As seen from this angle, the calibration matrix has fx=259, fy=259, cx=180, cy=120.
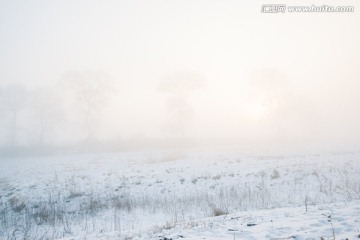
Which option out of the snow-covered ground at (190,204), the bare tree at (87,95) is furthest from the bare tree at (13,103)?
the snow-covered ground at (190,204)

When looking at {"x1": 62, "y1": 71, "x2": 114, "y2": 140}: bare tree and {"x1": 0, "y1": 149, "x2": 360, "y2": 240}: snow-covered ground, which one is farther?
{"x1": 62, "y1": 71, "x2": 114, "y2": 140}: bare tree

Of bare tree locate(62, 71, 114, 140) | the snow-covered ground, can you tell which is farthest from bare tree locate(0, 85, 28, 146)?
the snow-covered ground

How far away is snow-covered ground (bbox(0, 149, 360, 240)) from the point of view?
225 inches

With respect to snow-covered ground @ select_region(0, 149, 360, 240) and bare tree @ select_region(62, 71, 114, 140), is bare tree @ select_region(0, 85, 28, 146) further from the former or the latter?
snow-covered ground @ select_region(0, 149, 360, 240)

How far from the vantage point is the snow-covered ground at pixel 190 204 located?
18.8 feet

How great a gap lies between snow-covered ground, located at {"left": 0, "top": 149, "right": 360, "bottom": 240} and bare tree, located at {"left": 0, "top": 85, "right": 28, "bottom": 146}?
115 feet

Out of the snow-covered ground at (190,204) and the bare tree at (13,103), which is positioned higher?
the bare tree at (13,103)

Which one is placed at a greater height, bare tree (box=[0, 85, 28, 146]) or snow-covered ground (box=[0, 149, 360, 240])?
bare tree (box=[0, 85, 28, 146])

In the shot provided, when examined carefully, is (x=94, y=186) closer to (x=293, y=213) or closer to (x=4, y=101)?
(x=293, y=213)

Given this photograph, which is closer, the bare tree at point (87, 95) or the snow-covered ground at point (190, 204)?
the snow-covered ground at point (190, 204)

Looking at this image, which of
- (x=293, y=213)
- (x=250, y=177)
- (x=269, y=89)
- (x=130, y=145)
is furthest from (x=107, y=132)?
(x=293, y=213)

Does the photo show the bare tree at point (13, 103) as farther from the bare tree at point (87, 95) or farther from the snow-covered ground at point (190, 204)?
the snow-covered ground at point (190, 204)

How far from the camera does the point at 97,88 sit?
4375cm

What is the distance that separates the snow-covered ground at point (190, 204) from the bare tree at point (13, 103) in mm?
34995
